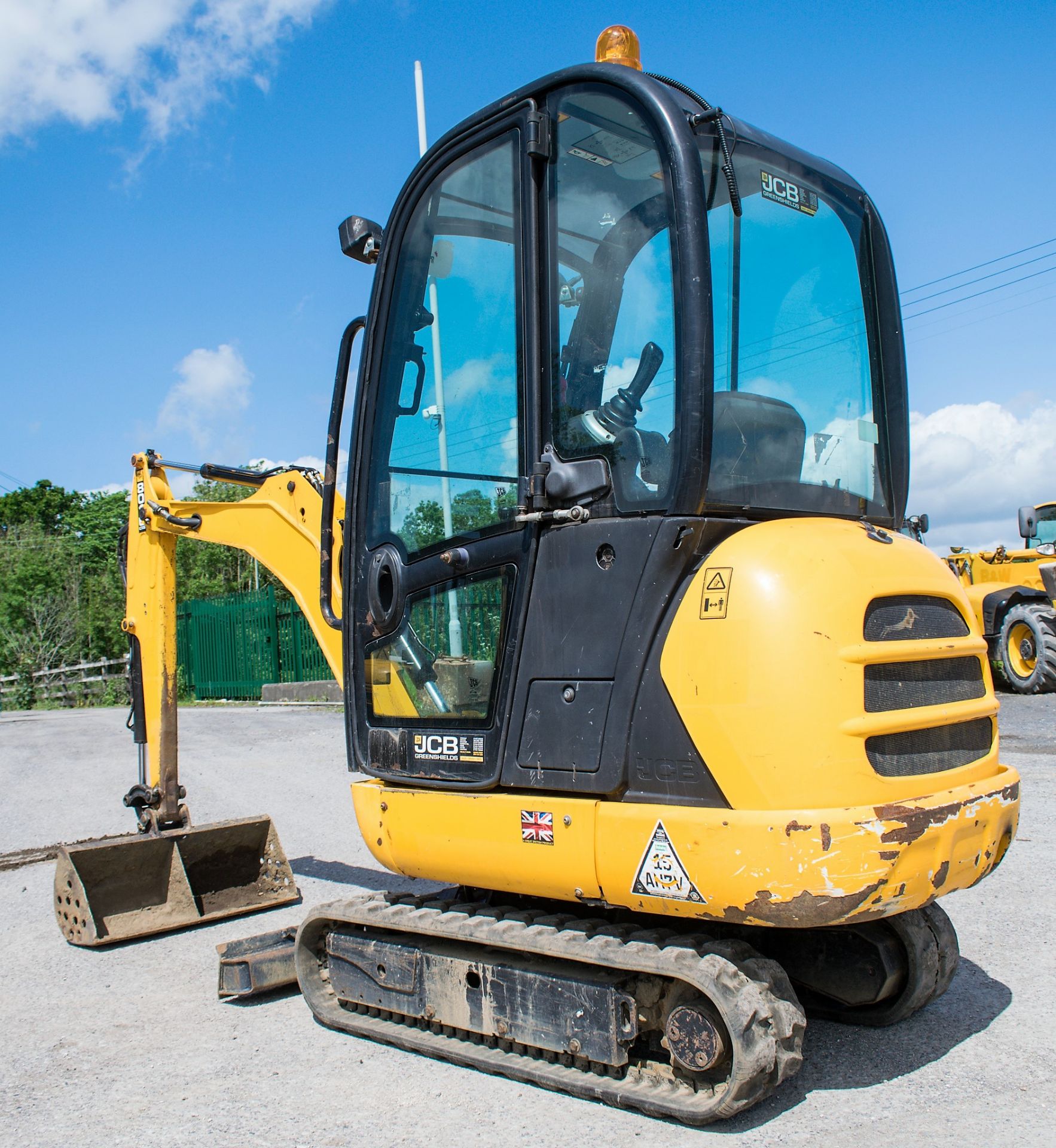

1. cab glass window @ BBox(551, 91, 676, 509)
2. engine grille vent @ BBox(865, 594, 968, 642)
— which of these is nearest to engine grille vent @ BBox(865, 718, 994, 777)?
engine grille vent @ BBox(865, 594, 968, 642)

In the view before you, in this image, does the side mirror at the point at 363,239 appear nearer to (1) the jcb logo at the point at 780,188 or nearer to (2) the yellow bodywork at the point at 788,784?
(1) the jcb logo at the point at 780,188

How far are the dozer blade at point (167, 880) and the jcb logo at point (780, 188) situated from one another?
4139mm

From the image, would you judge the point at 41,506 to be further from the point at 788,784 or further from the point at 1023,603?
the point at 788,784

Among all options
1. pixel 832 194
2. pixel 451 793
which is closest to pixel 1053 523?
pixel 832 194

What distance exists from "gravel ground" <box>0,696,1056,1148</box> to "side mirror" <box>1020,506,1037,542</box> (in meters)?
7.38

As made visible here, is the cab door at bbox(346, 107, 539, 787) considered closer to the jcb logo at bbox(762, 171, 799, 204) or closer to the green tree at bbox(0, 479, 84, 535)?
the jcb logo at bbox(762, 171, 799, 204)

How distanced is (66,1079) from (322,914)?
965 mm

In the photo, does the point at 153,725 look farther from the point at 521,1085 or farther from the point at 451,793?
the point at 521,1085

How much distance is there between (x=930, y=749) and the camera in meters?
3.05

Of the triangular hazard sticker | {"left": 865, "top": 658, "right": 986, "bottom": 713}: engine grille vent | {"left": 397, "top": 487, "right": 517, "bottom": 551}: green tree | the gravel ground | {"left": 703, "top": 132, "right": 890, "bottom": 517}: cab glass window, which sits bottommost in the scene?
the gravel ground

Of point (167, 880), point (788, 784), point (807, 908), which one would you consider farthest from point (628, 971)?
point (167, 880)

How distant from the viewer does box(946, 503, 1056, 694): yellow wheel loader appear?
549 inches

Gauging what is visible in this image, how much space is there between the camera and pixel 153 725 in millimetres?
5574

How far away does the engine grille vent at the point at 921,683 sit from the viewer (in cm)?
290
